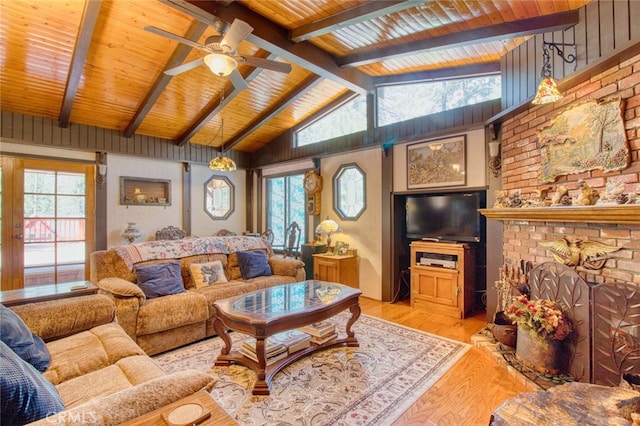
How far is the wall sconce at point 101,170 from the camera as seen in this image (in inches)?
198

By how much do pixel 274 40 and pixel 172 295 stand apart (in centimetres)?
287

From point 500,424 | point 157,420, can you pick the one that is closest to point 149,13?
point 157,420

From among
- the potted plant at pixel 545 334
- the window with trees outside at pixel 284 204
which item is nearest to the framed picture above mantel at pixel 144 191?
the window with trees outside at pixel 284 204

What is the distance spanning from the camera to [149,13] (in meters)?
3.03

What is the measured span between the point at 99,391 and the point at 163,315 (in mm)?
1368

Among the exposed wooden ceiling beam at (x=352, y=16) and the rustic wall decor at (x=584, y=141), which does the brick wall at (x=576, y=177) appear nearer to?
the rustic wall decor at (x=584, y=141)

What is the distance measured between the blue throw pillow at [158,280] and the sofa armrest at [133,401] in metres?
2.10

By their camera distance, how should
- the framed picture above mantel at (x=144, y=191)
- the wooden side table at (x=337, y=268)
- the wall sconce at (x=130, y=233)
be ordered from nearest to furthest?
the wooden side table at (x=337, y=268) < the wall sconce at (x=130, y=233) < the framed picture above mantel at (x=144, y=191)

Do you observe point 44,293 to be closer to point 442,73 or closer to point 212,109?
point 212,109

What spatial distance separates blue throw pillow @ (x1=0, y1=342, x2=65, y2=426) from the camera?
0.90 metres

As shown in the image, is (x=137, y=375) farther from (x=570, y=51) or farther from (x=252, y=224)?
(x=252, y=224)

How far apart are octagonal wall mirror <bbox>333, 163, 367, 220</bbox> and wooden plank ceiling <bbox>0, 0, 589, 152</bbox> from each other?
1.32 metres

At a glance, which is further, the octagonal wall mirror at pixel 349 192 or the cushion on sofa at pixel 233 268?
the octagonal wall mirror at pixel 349 192

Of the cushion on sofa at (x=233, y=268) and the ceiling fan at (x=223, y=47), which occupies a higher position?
the ceiling fan at (x=223, y=47)
